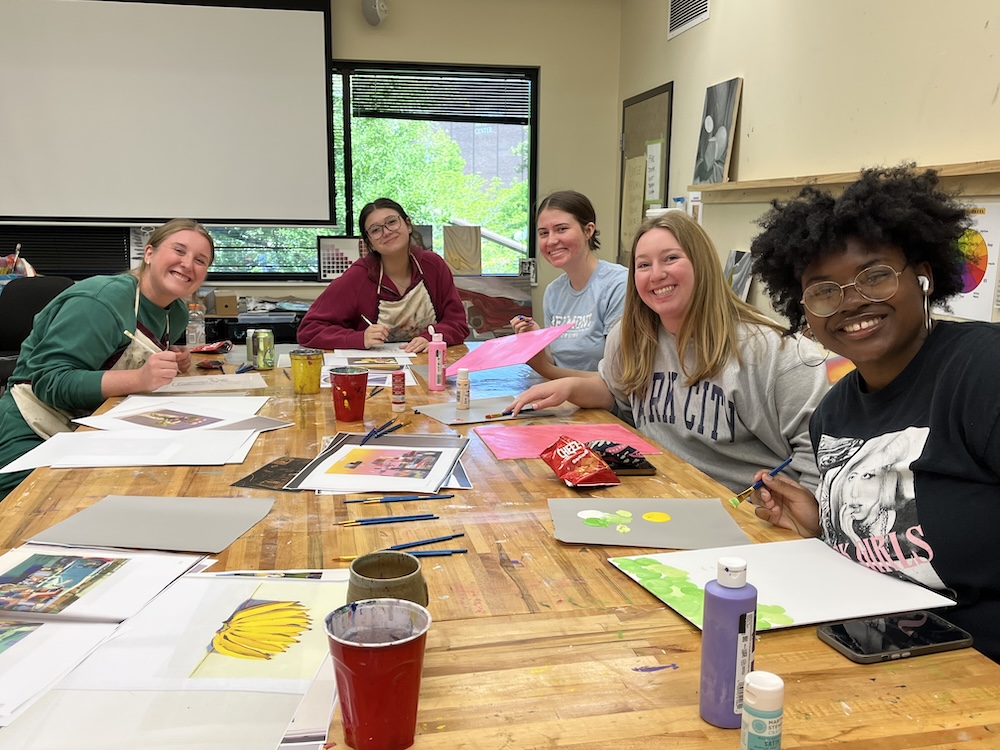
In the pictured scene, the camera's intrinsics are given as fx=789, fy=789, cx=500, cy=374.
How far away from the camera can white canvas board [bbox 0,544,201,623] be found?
3.12ft

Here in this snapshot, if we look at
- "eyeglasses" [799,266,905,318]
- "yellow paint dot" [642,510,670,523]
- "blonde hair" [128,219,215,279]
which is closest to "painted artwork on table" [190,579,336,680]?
"yellow paint dot" [642,510,670,523]

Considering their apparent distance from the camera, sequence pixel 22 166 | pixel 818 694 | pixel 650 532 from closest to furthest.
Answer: pixel 818 694, pixel 650 532, pixel 22 166

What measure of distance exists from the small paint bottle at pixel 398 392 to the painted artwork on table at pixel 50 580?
0.98 m

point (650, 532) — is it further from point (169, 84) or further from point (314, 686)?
point (169, 84)

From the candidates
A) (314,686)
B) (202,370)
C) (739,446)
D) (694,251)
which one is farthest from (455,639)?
(202,370)

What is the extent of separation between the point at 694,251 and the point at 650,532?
2.89 ft

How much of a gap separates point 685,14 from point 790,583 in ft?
12.4

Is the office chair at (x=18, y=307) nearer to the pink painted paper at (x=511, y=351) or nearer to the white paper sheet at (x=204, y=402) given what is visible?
the white paper sheet at (x=204, y=402)

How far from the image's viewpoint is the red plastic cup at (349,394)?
189 cm

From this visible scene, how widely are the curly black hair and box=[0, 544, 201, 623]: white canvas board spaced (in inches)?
40.5

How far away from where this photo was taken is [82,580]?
104cm

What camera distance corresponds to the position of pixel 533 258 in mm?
5266

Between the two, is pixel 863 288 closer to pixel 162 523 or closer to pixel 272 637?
pixel 272 637

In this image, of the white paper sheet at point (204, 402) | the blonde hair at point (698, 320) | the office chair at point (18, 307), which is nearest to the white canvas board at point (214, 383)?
the white paper sheet at point (204, 402)
